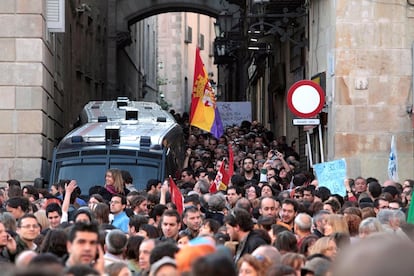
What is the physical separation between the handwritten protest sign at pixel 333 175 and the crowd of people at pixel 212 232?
5.5 inches

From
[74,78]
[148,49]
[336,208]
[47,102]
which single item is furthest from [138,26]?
[336,208]

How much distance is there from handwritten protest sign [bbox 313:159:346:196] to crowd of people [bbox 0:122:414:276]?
0.46 ft

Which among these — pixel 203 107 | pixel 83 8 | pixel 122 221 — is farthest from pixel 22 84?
pixel 83 8

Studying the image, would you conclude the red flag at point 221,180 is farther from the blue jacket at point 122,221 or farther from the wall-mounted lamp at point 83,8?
the wall-mounted lamp at point 83,8

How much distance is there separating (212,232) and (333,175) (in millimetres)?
7336

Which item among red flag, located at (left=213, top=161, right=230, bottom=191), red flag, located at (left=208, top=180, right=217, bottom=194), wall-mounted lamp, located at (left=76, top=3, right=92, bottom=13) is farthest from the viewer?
wall-mounted lamp, located at (left=76, top=3, right=92, bottom=13)

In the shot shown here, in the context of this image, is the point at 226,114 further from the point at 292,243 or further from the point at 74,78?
the point at 292,243

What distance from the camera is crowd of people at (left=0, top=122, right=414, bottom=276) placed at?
161 inches

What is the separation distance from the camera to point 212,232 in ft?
35.0

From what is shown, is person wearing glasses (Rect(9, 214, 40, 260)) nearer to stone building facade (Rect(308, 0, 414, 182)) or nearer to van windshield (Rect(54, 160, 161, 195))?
van windshield (Rect(54, 160, 161, 195))

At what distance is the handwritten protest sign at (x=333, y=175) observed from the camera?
1752cm

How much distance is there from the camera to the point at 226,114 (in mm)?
39812

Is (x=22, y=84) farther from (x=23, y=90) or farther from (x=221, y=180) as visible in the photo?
(x=221, y=180)

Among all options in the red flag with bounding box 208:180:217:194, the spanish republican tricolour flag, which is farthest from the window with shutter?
the red flag with bounding box 208:180:217:194
